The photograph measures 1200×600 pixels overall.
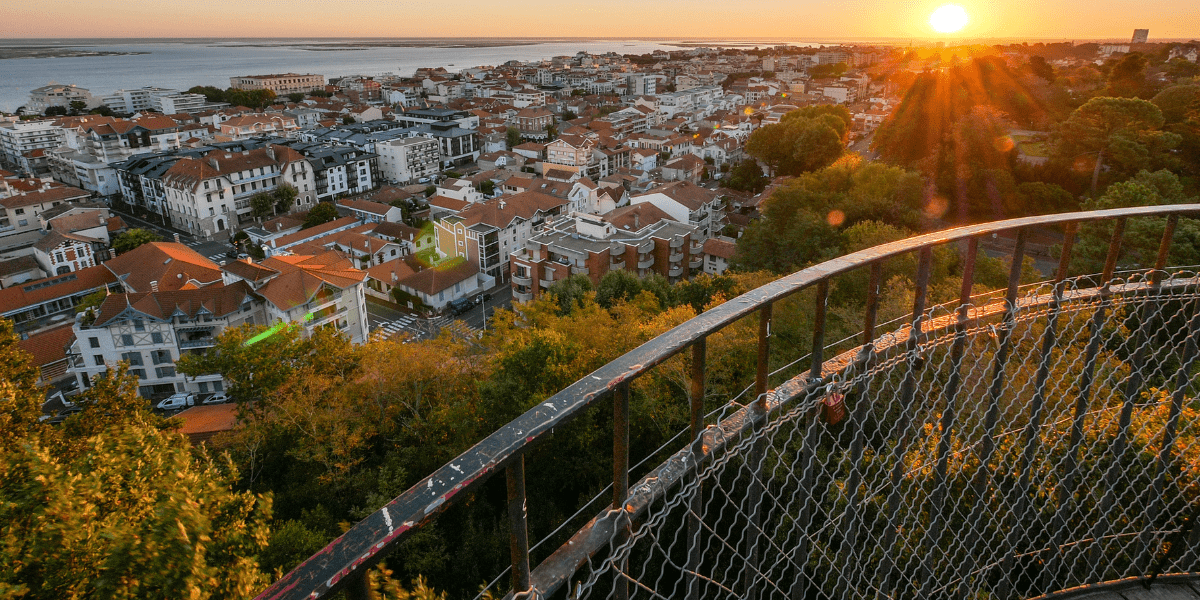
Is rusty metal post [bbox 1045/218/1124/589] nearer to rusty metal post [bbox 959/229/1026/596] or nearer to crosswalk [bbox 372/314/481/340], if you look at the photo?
rusty metal post [bbox 959/229/1026/596]

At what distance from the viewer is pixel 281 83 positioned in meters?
53.8

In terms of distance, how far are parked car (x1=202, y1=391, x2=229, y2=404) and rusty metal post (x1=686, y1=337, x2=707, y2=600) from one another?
501 inches

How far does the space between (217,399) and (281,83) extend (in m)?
50.8

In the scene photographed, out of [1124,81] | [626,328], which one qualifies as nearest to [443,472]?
[626,328]

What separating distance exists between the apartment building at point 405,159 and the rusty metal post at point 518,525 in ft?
95.2

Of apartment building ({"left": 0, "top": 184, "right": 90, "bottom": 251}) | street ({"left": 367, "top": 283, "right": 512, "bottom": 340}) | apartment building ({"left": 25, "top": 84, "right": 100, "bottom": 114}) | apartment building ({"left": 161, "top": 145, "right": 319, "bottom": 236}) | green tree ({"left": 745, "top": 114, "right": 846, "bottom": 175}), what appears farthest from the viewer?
apartment building ({"left": 25, "top": 84, "right": 100, "bottom": 114})

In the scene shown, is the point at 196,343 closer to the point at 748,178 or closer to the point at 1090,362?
the point at 1090,362

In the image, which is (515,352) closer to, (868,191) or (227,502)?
(227,502)

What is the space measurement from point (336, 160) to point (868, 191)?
68.4 feet

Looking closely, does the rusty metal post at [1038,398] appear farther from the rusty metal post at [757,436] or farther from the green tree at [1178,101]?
the green tree at [1178,101]

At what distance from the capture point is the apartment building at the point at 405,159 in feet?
91.1

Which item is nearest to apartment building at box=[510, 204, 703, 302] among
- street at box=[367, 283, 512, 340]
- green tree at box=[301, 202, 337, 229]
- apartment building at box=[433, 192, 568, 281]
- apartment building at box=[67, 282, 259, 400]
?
street at box=[367, 283, 512, 340]

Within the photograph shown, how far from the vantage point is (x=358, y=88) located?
54312mm

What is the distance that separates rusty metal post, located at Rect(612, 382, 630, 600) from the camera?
89 cm
